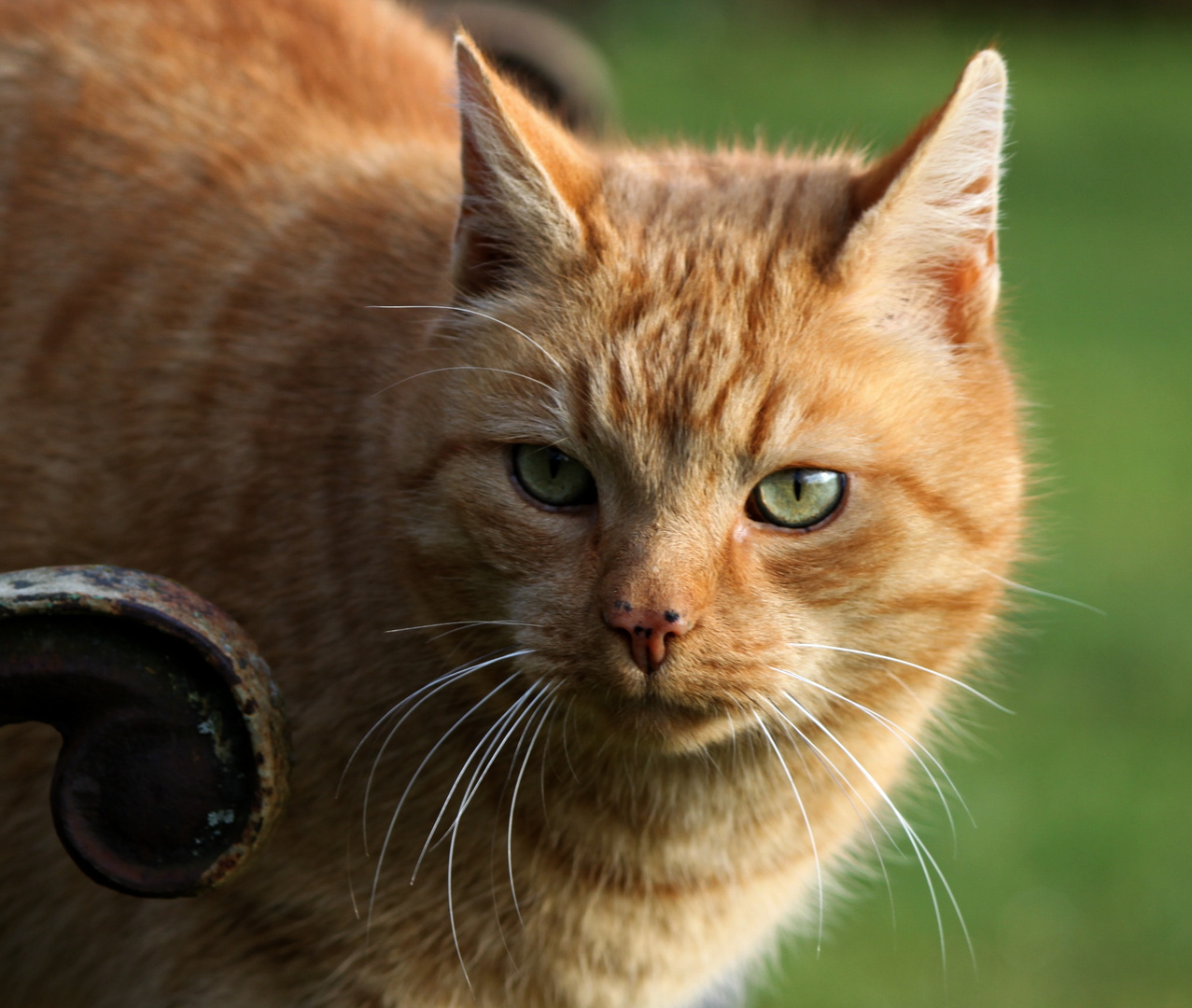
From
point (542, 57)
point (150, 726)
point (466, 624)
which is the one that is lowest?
point (150, 726)

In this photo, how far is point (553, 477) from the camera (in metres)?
Result: 1.75

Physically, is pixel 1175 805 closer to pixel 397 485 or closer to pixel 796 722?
pixel 796 722

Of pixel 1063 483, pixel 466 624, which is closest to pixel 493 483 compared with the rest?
pixel 466 624

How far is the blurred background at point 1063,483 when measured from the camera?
12.1 ft

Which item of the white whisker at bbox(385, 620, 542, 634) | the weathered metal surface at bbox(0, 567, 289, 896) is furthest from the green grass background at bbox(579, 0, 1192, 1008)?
the weathered metal surface at bbox(0, 567, 289, 896)

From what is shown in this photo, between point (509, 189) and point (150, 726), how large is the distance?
2.75 feet

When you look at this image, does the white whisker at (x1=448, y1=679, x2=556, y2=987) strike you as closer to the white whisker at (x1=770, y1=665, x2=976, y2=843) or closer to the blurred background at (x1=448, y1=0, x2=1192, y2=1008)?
the white whisker at (x1=770, y1=665, x2=976, y2=843)

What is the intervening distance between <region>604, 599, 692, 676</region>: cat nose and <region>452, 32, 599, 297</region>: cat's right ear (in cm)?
51

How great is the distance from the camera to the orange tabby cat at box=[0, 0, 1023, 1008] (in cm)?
168

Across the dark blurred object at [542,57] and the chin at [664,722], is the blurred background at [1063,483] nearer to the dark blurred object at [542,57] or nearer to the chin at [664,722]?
the dark blurred object at [542,57]

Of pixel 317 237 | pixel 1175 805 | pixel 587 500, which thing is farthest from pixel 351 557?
pixel 1175 805

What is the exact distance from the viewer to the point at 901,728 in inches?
78.2

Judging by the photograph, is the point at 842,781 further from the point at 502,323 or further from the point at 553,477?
the point at 502,323

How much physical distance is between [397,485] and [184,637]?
0.63 meters
